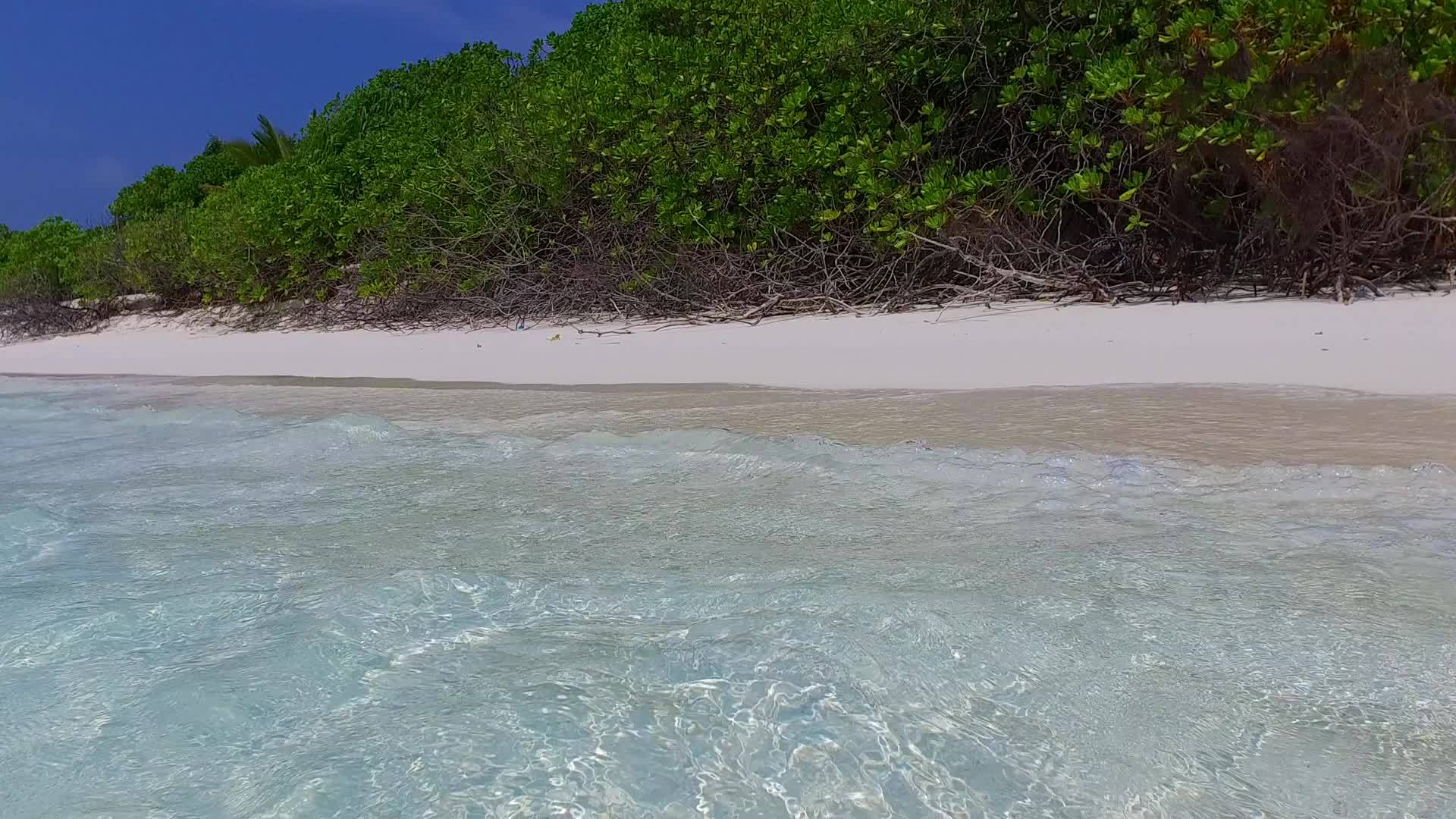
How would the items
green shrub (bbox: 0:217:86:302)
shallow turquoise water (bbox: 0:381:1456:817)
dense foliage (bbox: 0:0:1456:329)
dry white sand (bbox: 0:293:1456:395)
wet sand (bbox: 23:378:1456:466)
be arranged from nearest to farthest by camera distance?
shallow turquoise water (bbox: 0:381:1456:817) → wet sand (bbox: 23:378:1456:466) → dry white sand (bbox: 0:293:1456:395) → dense foliage (bbox: 0:0:1456:329) → green shrub (bbox: 0:217:86:302)

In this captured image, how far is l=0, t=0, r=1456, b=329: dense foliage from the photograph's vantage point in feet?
16.4

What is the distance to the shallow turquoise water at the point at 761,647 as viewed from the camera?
3.91 ft

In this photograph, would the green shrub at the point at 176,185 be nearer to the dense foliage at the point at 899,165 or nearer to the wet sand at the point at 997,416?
the dense foliage at the point at 899,165

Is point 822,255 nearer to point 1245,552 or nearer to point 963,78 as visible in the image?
point 963,78

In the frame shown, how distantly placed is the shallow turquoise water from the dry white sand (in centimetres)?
162

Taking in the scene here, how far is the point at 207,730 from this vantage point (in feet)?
4.53

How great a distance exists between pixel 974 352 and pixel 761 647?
11.5 ft

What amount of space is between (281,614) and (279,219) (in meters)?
9.82

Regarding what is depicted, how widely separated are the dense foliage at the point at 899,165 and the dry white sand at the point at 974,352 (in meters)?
0.56

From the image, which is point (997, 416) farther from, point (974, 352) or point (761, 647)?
Result: point (761, 647)

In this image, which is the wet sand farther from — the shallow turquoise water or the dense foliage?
the dense foliage

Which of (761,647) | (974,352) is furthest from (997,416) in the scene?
(761,647)

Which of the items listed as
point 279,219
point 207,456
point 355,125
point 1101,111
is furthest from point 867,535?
point 355,125

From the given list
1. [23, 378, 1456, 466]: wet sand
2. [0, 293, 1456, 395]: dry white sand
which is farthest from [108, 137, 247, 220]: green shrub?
[23, 378, 1456, 466]: wet sand
